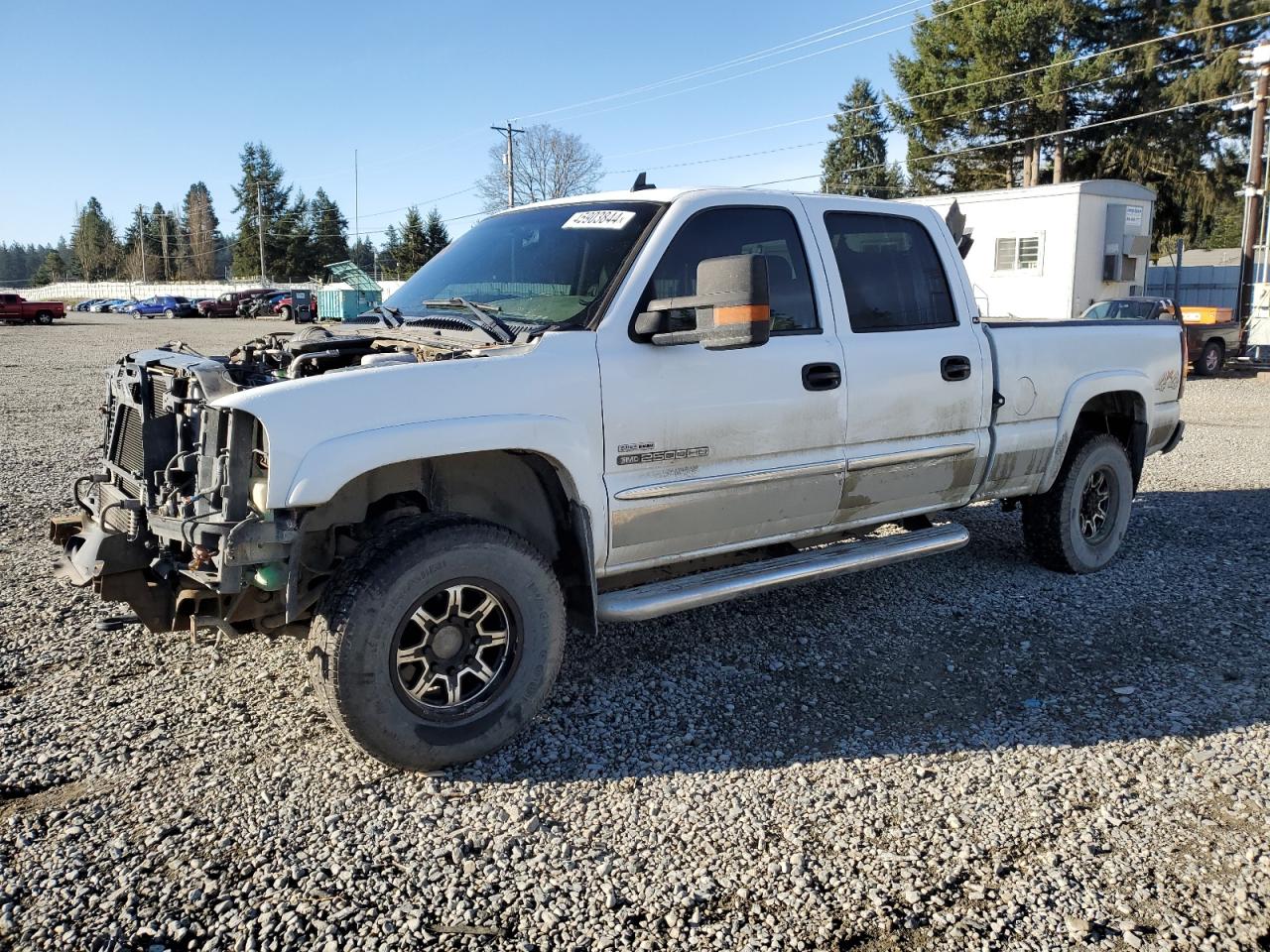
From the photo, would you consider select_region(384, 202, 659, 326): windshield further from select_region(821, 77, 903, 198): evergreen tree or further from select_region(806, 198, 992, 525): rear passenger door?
select_region(821, 77, 903, 198): evergreen tree

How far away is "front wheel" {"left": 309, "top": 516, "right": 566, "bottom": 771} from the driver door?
1.57 ft

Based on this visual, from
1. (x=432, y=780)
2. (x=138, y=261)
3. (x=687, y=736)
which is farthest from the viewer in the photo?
(x=138, y=261)

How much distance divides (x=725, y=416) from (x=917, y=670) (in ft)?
5.13

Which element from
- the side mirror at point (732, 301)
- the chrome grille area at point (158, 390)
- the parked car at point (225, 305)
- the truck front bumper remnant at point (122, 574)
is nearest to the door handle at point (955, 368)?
the side mirror at point (732, 301)

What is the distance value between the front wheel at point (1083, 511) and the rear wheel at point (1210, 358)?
1657 centimetres

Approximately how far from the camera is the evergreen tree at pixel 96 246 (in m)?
128

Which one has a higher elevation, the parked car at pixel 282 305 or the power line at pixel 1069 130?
the power line at pixel 1069 130

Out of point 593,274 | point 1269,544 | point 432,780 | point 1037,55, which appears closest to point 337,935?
point 432,780

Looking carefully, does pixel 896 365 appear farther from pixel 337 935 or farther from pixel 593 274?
pixel 337 935

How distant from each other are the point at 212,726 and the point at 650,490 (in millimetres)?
1981

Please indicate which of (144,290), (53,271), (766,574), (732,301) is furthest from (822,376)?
(53,271)

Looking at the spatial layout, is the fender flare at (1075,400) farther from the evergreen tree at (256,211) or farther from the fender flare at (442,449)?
the evergreen tree at (256,211)

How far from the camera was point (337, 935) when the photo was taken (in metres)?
2.67

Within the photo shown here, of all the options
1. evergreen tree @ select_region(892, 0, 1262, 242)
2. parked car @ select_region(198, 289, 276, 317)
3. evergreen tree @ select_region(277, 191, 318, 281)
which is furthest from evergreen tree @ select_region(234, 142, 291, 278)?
evergreen tree @ select_region(892, 0, 1262, 242)
